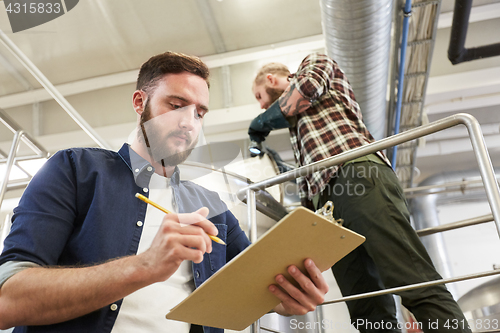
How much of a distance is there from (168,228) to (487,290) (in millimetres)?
2382

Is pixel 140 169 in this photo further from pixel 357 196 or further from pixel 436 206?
pixel 436 206

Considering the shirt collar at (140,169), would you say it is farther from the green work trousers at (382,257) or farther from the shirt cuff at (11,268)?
the green work trousers at (382,257)

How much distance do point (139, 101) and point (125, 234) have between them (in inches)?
9.5

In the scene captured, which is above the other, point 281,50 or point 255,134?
point 281,50

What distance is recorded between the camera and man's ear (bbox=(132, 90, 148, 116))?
67 centimetres

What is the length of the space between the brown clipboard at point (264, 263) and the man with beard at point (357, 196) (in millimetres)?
394

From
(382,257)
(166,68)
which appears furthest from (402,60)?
(166,68)

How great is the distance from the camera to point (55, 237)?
62 cm

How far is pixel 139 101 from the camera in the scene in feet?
2.25

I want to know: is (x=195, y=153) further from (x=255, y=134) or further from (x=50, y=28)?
(x=50, y=28)

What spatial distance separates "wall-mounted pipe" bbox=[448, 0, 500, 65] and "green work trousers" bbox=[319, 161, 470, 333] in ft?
3.59

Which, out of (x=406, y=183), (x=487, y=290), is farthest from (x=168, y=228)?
(x=406, y=183)

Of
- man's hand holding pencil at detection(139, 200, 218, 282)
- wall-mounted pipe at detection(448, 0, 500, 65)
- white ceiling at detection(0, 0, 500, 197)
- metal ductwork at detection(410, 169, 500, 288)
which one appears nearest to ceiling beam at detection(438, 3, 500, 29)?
white ceiling at detection(0, 0, 500, 197)

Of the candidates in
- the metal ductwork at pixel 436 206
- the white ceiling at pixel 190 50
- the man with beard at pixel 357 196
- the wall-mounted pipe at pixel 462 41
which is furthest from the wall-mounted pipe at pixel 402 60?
the metal ductwork at pixel 436 206
